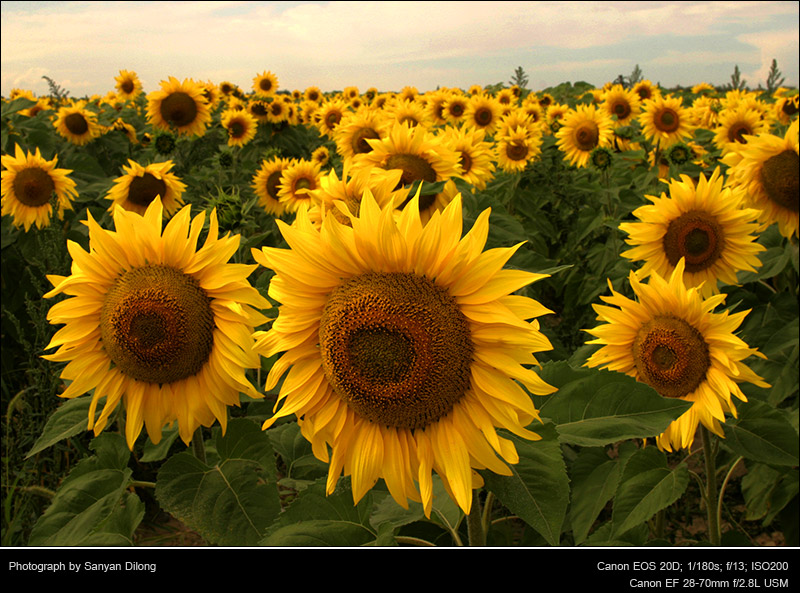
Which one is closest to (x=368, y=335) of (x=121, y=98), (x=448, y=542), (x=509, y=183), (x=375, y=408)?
(x=375, y=408)

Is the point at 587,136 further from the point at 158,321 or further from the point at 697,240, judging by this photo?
the point at 158,321

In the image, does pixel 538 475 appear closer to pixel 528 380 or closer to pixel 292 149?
pixel 528 380

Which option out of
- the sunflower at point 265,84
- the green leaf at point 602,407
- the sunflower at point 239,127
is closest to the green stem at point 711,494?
the green leaf at point 602,407

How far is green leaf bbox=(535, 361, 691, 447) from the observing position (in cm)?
130

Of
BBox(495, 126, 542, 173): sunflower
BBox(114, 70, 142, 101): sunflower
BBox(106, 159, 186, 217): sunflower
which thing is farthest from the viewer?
BBox(114, 70, 142, 101): sunflower

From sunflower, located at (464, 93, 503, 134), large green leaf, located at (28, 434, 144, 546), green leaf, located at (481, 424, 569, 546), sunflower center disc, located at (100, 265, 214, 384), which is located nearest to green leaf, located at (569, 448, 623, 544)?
green leaf, located at (481, 424, 569, 546)

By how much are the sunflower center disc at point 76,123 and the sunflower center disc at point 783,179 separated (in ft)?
23.5

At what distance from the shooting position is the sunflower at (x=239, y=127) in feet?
25.5

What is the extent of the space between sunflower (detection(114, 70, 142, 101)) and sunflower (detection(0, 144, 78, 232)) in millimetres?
6806

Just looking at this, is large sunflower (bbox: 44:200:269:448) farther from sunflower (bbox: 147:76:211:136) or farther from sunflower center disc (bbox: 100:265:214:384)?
sunflower (bbox: 147:76:211:136)

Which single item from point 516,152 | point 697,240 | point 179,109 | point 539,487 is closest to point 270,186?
point 179,109

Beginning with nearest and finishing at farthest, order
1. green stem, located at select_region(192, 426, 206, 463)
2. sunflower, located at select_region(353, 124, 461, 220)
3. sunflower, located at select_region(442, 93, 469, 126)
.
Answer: green stem, located at select_region(192, 426, 206, 463), sunflower, located at select_region(353, 124, 461, 220), sunflower, located at select_region(442, 93, 469, 126)

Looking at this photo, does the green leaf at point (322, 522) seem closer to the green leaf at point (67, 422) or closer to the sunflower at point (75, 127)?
the green leaf at point (67, 422)

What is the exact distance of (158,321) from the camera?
1.53 m
